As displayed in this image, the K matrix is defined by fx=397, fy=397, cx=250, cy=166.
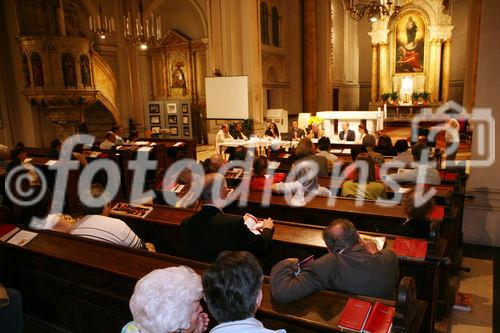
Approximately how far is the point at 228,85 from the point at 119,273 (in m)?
9.93

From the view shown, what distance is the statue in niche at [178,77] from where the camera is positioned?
15445mm

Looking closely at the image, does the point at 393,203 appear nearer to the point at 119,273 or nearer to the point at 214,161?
the point at 214,161

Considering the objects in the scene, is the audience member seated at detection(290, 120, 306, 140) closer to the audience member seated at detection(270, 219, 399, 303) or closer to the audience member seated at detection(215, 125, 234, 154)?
the audience member seated at detection(215, 125, 234, 154)

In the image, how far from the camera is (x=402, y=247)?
295 centimetres

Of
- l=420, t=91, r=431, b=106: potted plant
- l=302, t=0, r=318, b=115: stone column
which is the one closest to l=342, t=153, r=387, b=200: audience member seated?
l=302, t=0, r=318, b=115: stone column

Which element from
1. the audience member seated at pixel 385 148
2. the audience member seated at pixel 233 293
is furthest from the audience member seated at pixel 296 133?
the audience member seated at pixel 233 293

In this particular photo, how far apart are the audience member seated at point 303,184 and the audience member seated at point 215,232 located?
5.06ft

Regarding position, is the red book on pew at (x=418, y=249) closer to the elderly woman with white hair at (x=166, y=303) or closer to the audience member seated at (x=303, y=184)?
the audience member seated at (x=303, y=184)

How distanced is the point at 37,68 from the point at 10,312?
10772 millimetres

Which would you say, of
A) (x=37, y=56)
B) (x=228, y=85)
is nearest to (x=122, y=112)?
(x=37, y=56)

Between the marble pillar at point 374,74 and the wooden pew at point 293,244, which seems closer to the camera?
the wooden pew at point 293,244

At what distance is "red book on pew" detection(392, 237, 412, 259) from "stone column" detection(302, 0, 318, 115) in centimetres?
1344

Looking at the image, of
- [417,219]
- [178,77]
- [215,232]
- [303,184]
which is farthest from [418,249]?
[178,77]

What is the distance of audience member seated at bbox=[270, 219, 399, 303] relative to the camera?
2199 mm
